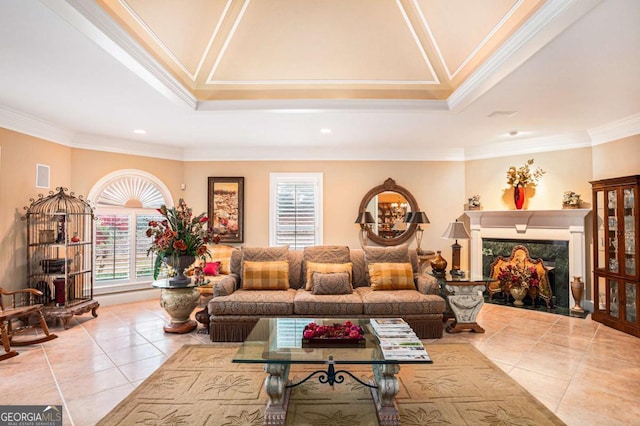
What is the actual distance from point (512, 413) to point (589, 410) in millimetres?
618

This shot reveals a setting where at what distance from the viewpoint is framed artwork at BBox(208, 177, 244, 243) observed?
620 centimetres

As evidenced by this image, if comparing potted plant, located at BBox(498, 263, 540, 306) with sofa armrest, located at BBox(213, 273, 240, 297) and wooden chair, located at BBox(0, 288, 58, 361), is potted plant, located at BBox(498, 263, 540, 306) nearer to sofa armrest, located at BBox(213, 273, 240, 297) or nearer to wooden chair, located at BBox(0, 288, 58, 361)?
sofa armrest, located at BBox(213, 273, 240, 297)

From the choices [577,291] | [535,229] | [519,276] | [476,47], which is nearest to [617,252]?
[577,291]

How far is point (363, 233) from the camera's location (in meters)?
6.20

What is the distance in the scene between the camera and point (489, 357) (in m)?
3.38

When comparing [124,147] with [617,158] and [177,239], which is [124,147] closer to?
[177,239]

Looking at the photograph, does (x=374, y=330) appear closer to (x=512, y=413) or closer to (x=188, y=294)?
(x=512, y=413)

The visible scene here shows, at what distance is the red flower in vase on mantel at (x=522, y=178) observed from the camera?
543 centimetres

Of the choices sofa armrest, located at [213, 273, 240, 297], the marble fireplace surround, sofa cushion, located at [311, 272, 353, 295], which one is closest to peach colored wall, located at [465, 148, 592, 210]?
the marble fireplace surround

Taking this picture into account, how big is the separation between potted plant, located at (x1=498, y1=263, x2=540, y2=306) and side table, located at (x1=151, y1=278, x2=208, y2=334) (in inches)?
193

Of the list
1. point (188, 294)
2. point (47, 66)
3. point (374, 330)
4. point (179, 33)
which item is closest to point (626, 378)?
point (374, 330)

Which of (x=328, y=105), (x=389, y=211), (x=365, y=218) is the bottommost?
(x=365, y=218)

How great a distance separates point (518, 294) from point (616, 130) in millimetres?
2742
